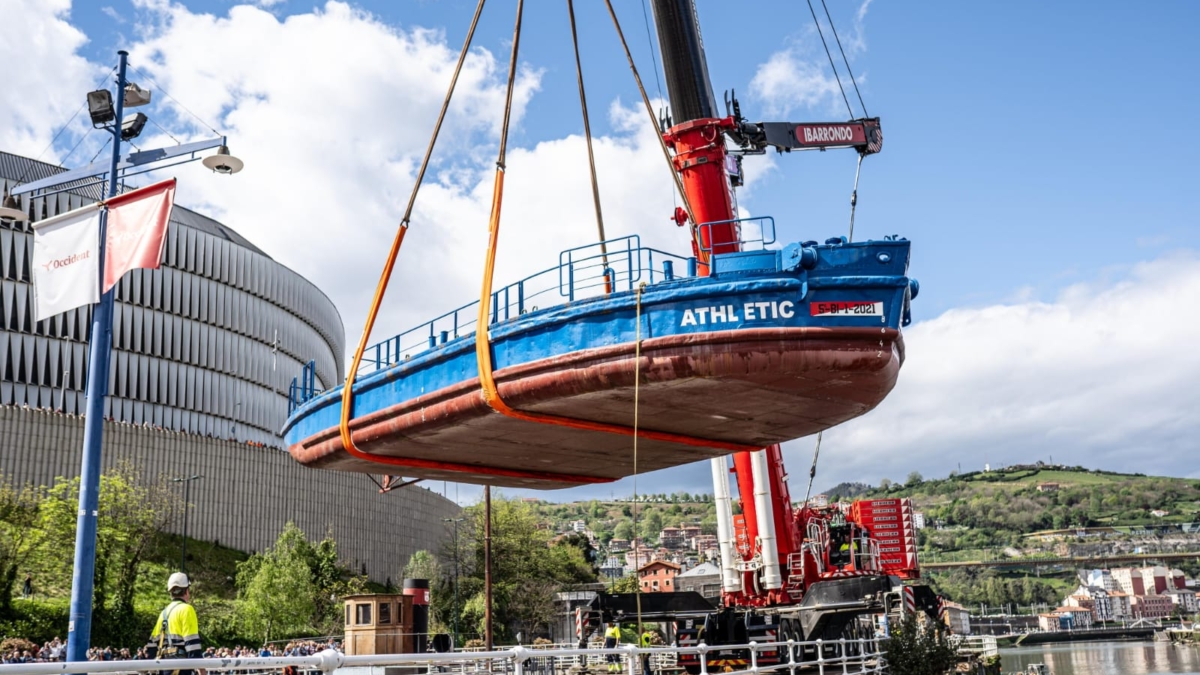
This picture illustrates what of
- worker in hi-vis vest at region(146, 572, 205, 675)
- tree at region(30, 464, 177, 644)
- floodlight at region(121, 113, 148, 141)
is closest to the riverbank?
tree at region(30, 464, 177, 644)

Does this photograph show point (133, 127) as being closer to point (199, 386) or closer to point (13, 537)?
point (13, 537)

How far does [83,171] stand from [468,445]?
758 centimetres

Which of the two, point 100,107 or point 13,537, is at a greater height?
point 100,107

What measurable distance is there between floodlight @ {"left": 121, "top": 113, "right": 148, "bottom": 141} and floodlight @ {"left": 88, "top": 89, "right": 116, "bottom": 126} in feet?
0.84

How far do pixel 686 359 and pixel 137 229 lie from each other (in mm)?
7714

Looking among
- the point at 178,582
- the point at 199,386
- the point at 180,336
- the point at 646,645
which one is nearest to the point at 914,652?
the point at 646,645

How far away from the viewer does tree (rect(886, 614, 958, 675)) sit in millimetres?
16766

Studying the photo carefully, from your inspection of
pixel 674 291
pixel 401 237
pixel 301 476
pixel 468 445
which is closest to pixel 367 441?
pixel 468 445

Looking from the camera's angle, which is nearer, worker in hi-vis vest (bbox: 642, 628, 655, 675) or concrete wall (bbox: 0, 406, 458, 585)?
worker in hi-vis vest (bbox: 642, 628, 655, 675)

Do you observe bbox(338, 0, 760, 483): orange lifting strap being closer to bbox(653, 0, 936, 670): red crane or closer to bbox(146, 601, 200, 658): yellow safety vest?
bbox(653, 0, 936, 670): red crane

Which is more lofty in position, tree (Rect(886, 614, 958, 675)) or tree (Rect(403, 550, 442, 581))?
tree (Rect(403, 550, 442, 581))

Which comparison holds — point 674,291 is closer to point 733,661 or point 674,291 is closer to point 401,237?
point 401,237

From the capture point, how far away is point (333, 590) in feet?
169

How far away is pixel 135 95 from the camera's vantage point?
579 inches
